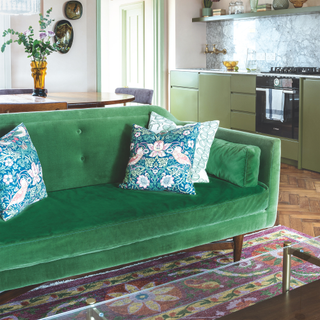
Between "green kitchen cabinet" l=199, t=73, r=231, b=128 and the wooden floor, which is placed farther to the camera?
"green kitchen cabinet" l=199, t=73, r=231, b=128

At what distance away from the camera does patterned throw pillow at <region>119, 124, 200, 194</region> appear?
230cm

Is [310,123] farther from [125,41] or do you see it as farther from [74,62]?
[125,41]

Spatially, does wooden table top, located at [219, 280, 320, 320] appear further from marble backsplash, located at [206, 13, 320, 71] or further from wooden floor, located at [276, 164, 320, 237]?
marble backsplash, located at [206, 13, 320, 71]

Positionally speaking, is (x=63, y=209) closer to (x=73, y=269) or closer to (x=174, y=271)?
(x=73, y=269)

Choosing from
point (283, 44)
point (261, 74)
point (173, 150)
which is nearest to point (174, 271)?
point (173, 150)

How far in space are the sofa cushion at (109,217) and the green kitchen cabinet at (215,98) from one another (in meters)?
3.45

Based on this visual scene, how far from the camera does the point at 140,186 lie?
7.70ft

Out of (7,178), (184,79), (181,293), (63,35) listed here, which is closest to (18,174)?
(7,178)

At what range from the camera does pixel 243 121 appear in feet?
18.3

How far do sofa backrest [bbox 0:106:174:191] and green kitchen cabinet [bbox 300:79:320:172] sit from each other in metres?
2.45

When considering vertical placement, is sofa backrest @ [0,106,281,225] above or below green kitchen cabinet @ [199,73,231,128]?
below

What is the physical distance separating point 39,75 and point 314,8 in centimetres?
309

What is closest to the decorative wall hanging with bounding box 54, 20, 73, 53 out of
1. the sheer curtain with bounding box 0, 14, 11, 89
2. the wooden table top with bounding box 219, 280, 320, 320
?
the sheer curtain with bounding box 0, 14, 11, 89

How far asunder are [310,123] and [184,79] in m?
2.51
